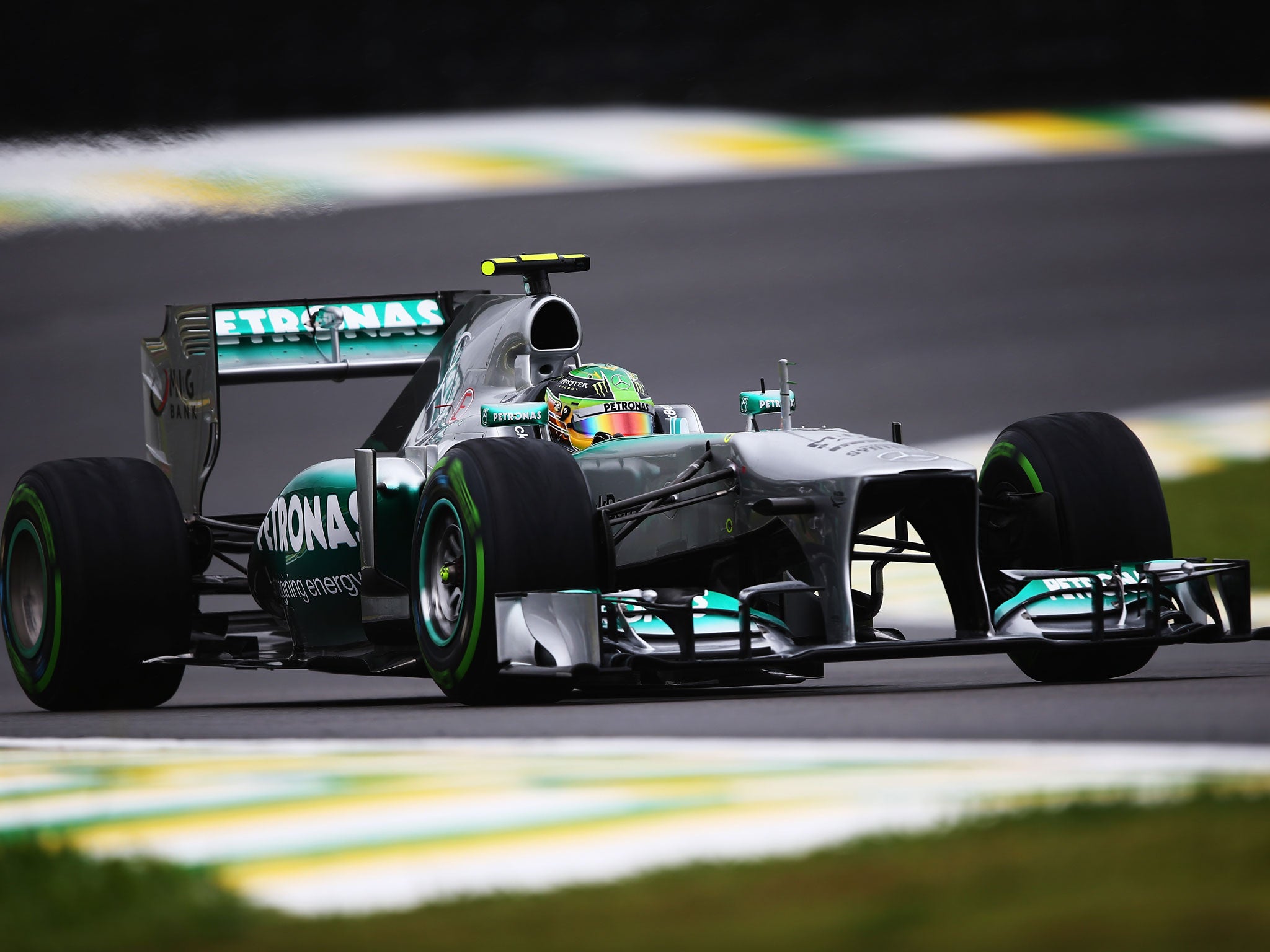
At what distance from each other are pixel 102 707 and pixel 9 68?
11906 millimetres

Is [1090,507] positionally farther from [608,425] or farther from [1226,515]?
[1226,515]

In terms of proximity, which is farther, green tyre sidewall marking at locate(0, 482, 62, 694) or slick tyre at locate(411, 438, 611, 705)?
green tyre sidewall marking at locate(0, 482, 62, 694)

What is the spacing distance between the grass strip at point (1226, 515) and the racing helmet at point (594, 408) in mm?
6492

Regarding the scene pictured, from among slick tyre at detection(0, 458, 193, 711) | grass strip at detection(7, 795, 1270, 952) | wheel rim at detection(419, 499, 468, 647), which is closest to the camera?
grass strip at detection(7, 795, 1270, 952)

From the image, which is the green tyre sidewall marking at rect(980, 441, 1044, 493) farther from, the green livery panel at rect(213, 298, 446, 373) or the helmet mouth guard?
the green livery panel at rect(213, 298, 446, 373)

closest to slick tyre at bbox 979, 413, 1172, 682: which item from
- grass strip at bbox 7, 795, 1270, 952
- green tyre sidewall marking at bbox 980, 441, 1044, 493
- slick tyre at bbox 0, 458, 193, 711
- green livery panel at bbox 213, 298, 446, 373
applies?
green tyre sidewall marking at bbox 980, 441, 1044, 493

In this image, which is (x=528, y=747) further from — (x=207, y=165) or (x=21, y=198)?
(x=21, y=198)

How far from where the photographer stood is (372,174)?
85.1ft

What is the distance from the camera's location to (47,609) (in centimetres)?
1228

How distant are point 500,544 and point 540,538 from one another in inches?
7.6

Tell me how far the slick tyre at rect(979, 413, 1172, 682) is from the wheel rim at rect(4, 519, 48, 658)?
5.91m

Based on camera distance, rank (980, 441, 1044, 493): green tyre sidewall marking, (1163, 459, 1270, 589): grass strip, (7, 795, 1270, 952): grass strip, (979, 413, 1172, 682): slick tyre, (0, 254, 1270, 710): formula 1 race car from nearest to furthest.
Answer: (7, 795, 1270, 952): grass strip → (0, 254, 1270, 710): formula 1 race car → (979, 413, 1172, 682): slick tyre → (980, 441, 1044, 493): green tyre sidewall marking → (1163, 459, 1270, 589): grass strip

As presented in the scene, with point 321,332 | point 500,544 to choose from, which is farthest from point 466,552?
point 321,332

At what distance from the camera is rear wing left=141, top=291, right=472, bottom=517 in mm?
13250
